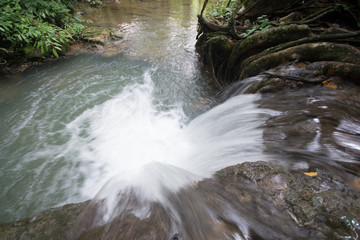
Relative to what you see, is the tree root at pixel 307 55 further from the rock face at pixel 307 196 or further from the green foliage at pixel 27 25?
the green foliage at pixel 27 25

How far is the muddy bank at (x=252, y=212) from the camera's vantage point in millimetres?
1233

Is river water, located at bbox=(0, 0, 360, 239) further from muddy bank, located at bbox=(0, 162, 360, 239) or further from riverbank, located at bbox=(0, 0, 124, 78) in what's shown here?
riverbank, located at bbox=(0, 0, 124, 78)

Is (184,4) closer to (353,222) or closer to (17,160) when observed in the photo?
(17,160)

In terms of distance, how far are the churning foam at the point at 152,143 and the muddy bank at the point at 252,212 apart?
274 mm

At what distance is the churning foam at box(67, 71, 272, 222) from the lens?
7.13ft

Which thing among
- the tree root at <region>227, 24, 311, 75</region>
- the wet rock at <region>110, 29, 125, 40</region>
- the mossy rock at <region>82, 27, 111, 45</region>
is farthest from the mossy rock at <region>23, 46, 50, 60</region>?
the tree root at <region>227, 24, 311, 75</region>

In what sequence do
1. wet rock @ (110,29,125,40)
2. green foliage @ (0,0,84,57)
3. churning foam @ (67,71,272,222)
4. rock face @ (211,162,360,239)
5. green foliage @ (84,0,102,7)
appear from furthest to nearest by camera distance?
1. green foliage @ (84,0,102,7)
2. wet rock @ (110,29,125,40)
3. green foliage @ (0,0,84,57)
4. churning foam @ (67,71,272,222)
5. rock face @ (211,162,360,239)

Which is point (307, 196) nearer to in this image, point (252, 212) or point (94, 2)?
point (252, 212)

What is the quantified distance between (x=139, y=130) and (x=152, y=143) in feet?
1.62

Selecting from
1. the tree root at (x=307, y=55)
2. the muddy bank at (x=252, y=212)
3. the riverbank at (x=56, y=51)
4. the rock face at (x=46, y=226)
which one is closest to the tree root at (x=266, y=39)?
the tree root at (x=307, y=55)

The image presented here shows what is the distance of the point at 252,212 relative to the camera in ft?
4.71

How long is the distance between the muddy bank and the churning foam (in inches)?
10.8

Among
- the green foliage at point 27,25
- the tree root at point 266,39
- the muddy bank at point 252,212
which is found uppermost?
the green foliage at point 27,25

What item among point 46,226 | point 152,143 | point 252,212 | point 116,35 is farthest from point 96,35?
point 252,212
